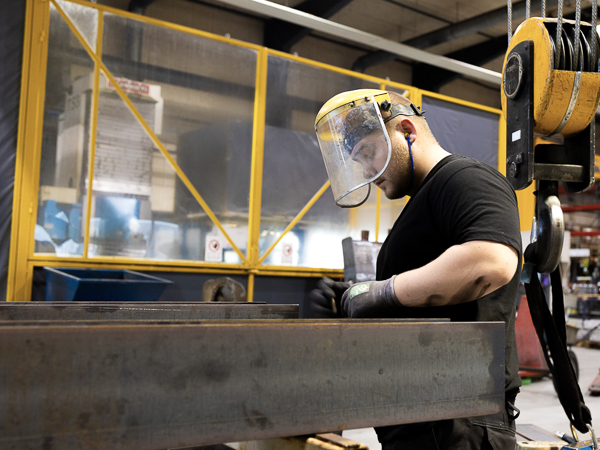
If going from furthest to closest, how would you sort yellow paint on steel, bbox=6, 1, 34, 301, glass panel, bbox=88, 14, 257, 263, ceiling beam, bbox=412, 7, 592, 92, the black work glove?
1. ceiling beam, bbox=412, 7, 592, 92
2. glass panel, bbox=88, 14, 257, 263
3. yellow paint on steel, bbox=6, 1, 34, 301
4. the black work glove

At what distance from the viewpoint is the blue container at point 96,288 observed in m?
3.58

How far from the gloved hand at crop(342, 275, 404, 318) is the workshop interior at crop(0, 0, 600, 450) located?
0.54 ft

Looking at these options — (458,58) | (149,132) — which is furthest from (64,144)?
(458,58)

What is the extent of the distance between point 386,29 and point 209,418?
9.25 m

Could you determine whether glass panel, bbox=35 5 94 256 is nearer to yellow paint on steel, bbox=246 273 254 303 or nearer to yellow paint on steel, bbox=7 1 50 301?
yellow paint on steel, bbox=7 1 50 301

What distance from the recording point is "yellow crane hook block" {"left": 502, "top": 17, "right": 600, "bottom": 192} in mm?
1983

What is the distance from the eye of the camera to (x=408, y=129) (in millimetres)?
1581

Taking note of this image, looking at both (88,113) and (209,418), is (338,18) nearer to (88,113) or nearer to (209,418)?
(88,113)

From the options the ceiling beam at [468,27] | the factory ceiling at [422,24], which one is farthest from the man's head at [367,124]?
the ceiling beam at [468,27]

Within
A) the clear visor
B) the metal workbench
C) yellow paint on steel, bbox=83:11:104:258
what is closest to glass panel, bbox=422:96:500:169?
yellow paint on steel, bbox=83:11:104:258

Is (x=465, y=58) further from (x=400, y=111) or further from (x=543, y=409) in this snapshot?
(x=400, y=111)

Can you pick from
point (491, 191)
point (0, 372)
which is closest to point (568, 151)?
point (491, 191)

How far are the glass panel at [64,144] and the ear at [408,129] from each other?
12.1ft

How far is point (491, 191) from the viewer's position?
1.27m
